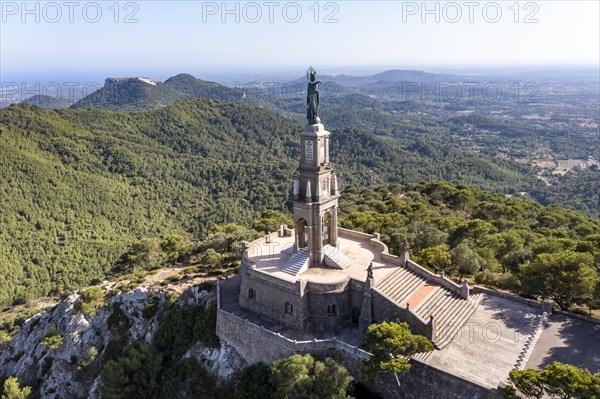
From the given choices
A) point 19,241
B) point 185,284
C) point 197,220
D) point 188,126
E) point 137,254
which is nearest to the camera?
point 185,284

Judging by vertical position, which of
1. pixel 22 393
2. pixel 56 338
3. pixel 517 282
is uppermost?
pixel 517 282

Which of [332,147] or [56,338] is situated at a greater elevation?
[332,147]

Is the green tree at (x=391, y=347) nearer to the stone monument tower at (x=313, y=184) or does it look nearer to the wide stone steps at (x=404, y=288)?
the wide stone steps at (x=404, y=288)

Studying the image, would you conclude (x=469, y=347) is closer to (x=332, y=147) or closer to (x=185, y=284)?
(x=185, y=284)

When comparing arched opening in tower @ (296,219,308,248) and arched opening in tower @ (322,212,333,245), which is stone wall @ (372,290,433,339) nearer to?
arched opening in tower @ (322,212,333,245)

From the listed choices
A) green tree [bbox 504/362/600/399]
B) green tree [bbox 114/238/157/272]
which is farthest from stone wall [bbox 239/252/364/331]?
green tree [bbox 114/238/157/272]

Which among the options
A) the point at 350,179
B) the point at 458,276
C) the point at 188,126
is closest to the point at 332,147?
the point at 350,179

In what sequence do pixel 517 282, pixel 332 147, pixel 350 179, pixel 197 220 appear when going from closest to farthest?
pixel 517 282
pixel 197 220
pixel 350 179
pixel 332 147
